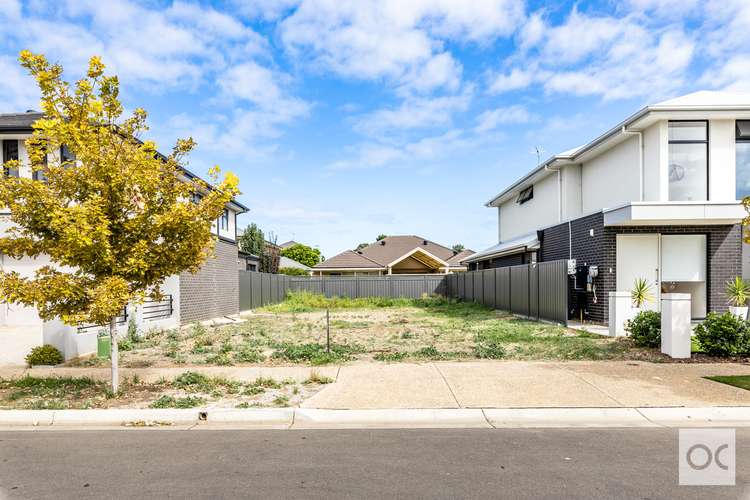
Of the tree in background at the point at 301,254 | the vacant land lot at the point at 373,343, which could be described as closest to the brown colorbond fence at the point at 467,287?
the vacant land lot at the point at 373,343

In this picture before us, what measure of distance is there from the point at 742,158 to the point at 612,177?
3751 millimetres

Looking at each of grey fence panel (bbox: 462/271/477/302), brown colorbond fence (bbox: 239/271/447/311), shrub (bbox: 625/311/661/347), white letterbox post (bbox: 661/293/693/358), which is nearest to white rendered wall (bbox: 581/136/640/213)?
shrub (bbox: 625/311/661/347)

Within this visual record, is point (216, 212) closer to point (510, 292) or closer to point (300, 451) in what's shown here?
point (300, 451)

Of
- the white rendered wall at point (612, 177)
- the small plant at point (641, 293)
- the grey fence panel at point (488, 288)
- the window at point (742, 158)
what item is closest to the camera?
the small plant at point (641, 293)

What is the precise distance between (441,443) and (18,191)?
673 centimetres

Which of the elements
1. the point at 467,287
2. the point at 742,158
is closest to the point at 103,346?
the point at 742,158

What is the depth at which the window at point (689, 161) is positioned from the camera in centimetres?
1509

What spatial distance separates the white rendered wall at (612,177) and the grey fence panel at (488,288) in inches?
221

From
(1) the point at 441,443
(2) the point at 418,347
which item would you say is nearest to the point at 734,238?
(2) the point at 418,347

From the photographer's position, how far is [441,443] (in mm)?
5570

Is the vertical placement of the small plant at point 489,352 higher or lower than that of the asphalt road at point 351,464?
lower

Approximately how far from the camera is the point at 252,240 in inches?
1727

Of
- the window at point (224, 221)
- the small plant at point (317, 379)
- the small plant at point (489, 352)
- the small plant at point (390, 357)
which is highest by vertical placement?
the window at point (224, 221)

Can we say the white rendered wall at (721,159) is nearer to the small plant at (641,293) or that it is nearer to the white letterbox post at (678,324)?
the small plant at (641,293)
